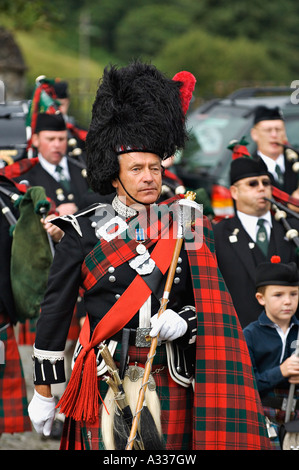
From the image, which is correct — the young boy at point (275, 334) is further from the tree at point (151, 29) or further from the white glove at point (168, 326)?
the tree at point (151, 29)

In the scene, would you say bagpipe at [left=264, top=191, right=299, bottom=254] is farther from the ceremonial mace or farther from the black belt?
the ceremonial mace

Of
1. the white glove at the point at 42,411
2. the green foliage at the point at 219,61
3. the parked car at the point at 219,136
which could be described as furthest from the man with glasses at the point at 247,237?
the green foliage at the point at 219,61

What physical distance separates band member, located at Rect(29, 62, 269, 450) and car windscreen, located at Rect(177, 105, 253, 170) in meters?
5.77

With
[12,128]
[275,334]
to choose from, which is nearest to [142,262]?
[275,334]

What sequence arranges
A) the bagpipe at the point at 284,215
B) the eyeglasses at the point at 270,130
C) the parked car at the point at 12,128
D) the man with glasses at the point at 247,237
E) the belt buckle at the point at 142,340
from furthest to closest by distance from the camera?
the parked car at the point at 12,128, the eyeglasses at the point at 270,130, the bagpipe at the point at 284,215, the man with glasses at the point at 247,237, the belt buckle at the point at 142,340

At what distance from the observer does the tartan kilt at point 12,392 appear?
5.38 meters

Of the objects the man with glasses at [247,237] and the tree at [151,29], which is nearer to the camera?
the man with glasses at [247,237]

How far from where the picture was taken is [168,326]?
3.53 m

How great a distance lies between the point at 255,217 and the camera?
5531 mm

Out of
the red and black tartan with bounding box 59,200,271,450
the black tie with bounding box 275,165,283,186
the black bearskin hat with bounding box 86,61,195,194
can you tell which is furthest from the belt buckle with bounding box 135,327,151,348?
the black tie with bounding box 275,165,283,186

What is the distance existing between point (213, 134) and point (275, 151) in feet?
11.0

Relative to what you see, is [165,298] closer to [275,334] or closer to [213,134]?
[275,334]

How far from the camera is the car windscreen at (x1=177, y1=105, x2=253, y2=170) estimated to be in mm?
9711

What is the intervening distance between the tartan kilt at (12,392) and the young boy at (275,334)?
137 cm
